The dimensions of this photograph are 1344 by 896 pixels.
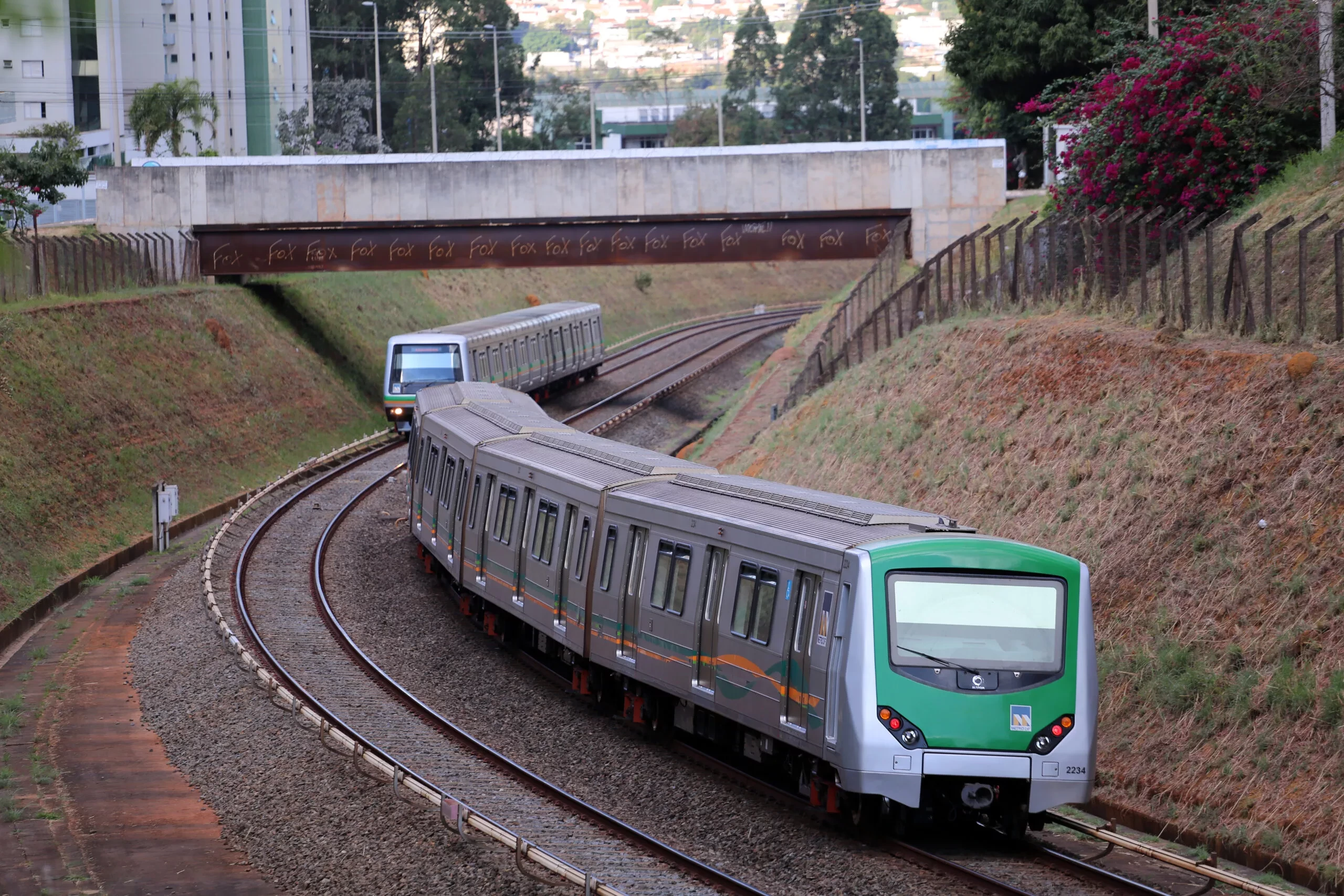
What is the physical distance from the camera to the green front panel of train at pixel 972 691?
1152cm

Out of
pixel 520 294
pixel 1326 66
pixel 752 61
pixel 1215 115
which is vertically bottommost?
pixel 520 294

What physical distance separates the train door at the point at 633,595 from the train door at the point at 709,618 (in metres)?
1.33

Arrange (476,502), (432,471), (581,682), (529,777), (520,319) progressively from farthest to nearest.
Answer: (520,319)
(432,471)
(476,502)
(581,682)
(529,777)

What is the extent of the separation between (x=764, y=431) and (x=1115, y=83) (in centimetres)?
972

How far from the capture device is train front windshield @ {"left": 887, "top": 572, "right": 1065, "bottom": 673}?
11656 millimetres

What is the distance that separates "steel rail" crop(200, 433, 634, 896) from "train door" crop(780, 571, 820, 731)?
233 centimetres

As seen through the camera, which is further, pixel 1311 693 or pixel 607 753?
pixel 607 753

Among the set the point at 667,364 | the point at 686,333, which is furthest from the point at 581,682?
the point at 686,333

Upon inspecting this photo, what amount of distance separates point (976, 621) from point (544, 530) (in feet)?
25.0

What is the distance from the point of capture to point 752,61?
12794 cm

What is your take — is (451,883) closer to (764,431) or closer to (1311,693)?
(1311,693)

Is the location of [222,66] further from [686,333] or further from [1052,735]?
[1052,735]

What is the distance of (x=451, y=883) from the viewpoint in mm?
11273

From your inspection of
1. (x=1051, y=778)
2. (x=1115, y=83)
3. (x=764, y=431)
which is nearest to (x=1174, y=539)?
(x=1051, y=778)
